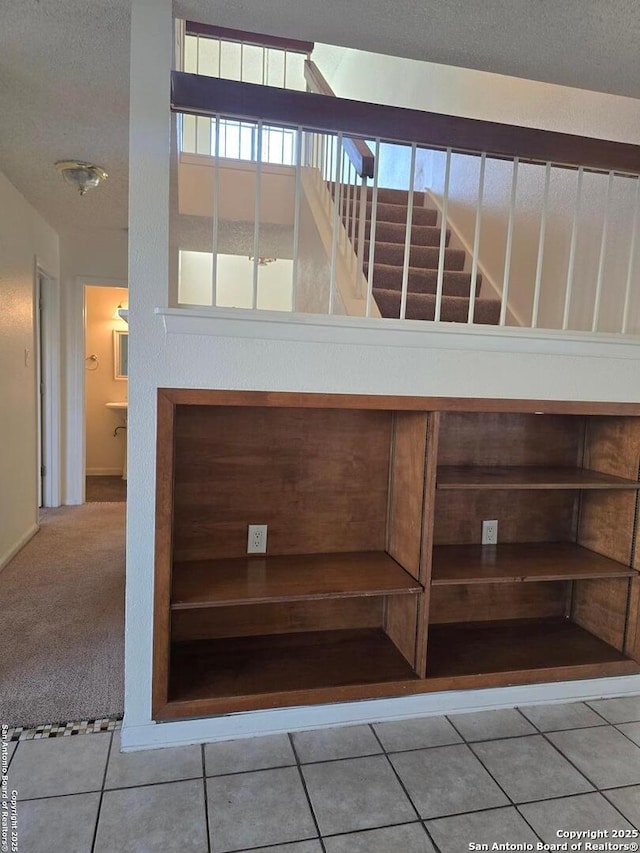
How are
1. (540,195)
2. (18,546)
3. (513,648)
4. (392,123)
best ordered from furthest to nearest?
(18,546) → (540,195) → (513,648) → (392,123)

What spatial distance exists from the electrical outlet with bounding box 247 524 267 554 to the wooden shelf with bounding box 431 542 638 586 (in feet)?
2.23

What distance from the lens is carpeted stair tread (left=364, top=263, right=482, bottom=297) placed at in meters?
3.22

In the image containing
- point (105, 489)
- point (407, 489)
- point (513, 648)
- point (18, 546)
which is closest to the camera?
point (407, 489)

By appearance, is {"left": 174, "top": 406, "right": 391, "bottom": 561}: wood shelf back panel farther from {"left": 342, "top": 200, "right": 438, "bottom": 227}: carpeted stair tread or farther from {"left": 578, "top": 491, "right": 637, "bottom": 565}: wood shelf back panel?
{"left": 342, "top": 200, "right": 438, "bottom": 227}: carpeted stair tread

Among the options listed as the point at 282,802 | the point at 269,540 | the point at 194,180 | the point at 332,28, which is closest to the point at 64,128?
the point at 194,180

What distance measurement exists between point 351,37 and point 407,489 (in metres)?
1.61

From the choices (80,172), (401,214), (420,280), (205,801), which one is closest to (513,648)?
(205,801)

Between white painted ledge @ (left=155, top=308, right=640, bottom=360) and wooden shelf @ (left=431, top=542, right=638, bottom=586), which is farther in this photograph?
wooden shelf @ (left=431, top=542, right=638, bottom=586)

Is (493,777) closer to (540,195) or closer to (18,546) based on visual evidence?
(540,195)

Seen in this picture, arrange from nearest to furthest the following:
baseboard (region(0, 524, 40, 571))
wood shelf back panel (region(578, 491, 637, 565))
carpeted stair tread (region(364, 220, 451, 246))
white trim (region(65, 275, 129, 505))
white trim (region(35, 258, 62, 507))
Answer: wood shelf back panel (region(578, 491, 637, 565))
baseboard (region(0, 524, 40, 571))
carpeted stair tread (region(364, 220, 451, 246))
white trim (region(35, 258, 62, 507))
white trim (region(65, 275, 129, 505))

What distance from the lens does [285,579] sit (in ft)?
6.85

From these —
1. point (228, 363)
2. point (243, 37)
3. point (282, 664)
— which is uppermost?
point (243, 37)

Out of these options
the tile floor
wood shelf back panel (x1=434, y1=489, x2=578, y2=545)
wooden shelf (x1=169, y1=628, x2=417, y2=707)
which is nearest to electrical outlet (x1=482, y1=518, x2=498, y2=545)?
wood shelf back panel (x1=434, y1=489, x2=578, y2=545)

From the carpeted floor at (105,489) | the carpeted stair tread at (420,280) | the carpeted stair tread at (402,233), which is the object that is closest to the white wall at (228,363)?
the carpeted stair tread at (420,280)
